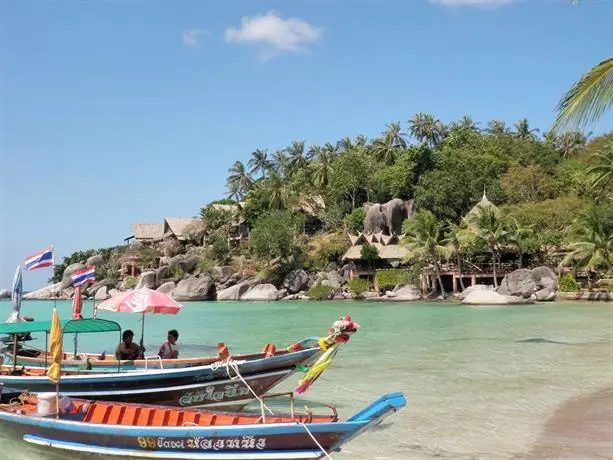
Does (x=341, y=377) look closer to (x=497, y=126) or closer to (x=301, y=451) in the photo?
(x=301, y=451)

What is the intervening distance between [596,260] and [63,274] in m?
65.1

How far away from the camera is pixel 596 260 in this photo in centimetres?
3731

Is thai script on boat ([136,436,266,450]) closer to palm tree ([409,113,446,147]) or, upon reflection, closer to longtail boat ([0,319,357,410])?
longtail boat ([0,319,357,410])

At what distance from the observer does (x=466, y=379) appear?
14.0m

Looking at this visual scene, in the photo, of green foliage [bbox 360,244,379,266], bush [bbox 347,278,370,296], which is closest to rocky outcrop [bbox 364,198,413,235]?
green foliage [bbox 360,244,379,266]

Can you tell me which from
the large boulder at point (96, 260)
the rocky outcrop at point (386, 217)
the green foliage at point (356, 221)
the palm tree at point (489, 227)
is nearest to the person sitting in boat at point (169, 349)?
the palm tree at point (489, 227)

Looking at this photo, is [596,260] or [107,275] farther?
[107,275]

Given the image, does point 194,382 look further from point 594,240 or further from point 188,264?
point 188,264

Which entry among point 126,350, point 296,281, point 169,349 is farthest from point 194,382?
point 296,281

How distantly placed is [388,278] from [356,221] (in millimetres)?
9710

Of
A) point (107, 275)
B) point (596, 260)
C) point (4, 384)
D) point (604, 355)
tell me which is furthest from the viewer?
point (107, 275)

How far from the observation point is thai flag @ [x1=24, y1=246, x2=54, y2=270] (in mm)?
15094

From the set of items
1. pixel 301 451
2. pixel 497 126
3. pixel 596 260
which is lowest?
pixel 301 451

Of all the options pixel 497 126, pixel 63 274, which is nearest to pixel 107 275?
pixel 63 274
